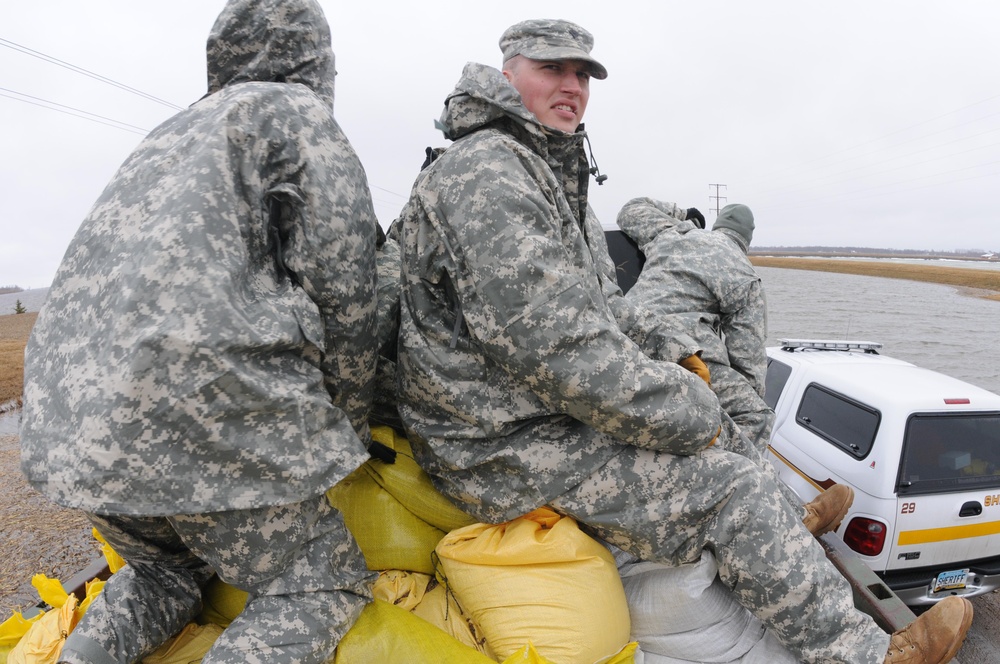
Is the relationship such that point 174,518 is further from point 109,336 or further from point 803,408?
point 803,408

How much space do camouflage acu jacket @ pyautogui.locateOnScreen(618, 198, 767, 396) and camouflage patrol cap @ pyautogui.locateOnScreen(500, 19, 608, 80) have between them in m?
2.46

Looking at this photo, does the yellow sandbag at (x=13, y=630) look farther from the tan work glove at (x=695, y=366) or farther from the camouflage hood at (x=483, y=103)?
the tan work glove at (x=695, y=366)

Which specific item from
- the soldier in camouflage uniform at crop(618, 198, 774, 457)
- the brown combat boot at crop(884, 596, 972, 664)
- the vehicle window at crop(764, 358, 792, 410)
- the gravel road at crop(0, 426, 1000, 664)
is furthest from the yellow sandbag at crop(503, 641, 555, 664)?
the vehicle window at crop(764, 358, 792, 410)

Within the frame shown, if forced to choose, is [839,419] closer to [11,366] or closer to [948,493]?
[948,493]

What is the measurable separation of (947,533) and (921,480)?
378mm

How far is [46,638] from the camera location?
2143 millimetres

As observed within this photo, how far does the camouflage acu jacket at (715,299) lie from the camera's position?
4500mm

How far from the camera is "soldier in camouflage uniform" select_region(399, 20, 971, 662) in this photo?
75.8 inches

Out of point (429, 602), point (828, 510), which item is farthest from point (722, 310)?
point (429, 602)

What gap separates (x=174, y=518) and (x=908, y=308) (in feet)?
110

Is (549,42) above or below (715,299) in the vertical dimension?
above

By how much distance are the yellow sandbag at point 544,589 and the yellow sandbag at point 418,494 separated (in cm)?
15

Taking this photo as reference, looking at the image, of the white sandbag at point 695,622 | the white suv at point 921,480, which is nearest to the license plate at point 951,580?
the white suv at point 921,480

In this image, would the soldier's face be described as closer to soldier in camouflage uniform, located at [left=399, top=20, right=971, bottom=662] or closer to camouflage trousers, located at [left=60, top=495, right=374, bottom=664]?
soldier in camouflage uniform, located at [left=399, top=20, right=971, bottom=662]
